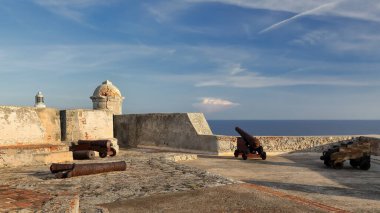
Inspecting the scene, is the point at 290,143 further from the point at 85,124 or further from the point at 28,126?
the point at 28,126

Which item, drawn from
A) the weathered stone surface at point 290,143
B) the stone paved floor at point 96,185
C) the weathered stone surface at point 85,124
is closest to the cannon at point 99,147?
the weathered stone surface at point 85,124

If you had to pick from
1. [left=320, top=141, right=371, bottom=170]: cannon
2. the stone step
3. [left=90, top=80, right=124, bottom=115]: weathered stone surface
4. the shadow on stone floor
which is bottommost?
the shadow on stone floor

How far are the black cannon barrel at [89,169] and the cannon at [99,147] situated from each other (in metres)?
4.67

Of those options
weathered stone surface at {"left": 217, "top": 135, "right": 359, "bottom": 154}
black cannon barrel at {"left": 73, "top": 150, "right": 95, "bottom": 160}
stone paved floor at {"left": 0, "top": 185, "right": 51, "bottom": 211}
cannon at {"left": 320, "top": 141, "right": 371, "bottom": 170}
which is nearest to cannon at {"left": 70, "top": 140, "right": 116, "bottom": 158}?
black cannon barrel at {"left": 73, "top": 150, "right": 95, "bottom": 160}

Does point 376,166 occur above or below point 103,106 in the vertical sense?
below

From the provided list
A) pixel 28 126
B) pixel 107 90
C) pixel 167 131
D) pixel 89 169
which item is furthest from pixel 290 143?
pixel 107 90

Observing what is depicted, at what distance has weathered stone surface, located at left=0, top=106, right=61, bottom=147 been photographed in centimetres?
1241

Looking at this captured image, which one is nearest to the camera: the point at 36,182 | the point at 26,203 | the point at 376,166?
the point at 26,203

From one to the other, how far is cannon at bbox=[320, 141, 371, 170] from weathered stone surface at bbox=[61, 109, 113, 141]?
389 inches

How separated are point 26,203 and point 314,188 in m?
5.45

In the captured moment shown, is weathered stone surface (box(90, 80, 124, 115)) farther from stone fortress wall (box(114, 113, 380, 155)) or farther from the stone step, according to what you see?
the stone step

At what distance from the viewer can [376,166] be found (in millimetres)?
11523

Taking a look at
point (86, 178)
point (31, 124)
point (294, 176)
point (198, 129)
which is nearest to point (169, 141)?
point (198, 129)

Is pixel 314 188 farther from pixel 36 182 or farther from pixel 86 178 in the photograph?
pixel 36 182
